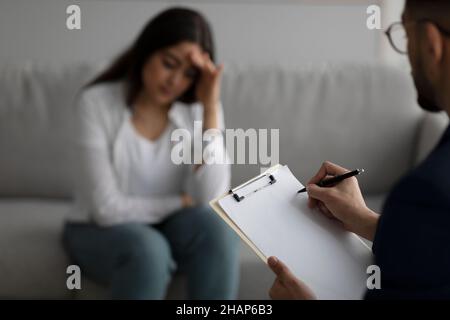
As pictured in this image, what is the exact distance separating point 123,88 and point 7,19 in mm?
283

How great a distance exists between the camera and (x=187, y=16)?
3.77 feet

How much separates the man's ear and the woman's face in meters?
0.65

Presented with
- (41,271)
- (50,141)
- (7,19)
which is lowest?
(41,271)

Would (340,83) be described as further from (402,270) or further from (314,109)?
(402,270)

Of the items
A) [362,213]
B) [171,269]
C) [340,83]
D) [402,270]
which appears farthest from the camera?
[340,83]

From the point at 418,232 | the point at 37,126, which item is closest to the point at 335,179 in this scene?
the point at 418,232

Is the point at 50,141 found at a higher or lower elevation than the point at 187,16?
lower

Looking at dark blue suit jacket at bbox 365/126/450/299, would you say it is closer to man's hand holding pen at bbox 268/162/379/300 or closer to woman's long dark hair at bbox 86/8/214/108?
man's hand holding pen at bbox 268/162/379/300

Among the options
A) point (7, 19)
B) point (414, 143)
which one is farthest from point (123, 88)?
point (414, 143)

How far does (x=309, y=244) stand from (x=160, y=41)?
23.7 inches

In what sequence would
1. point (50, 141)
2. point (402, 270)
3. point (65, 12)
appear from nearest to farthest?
1. point (402, 270)
2. point (65, 12)
3. point (50, 141)

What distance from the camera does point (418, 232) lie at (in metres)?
0.55

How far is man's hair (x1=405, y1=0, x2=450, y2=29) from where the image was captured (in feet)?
1.82

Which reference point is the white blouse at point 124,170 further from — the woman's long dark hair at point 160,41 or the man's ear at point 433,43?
the man's ear at point 433,43
